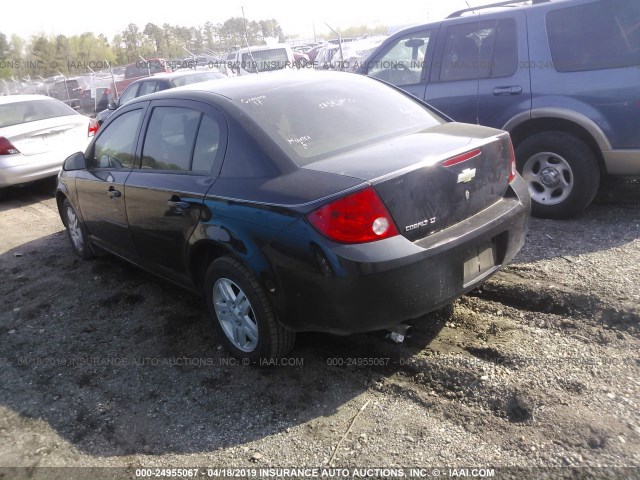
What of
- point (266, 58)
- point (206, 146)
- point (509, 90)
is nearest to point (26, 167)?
point (206, 146)

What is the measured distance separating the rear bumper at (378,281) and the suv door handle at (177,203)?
0.89m

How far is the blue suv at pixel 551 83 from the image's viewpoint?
4629 mm

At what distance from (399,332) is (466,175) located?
0.97 meters

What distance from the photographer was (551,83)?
16.3 ft

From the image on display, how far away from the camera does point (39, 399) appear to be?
3350 millimetres

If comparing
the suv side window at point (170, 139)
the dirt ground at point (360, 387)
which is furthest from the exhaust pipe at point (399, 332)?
the suv side window at point (170, 139)

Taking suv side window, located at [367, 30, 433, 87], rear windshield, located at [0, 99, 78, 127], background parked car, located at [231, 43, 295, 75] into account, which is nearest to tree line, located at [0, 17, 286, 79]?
background parked car, located at [231, 43, 295, 75]

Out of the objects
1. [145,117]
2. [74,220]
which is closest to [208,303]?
[145,117]

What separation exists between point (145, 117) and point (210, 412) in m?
2.28

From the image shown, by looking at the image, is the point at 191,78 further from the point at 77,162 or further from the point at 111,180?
the point at 111,180

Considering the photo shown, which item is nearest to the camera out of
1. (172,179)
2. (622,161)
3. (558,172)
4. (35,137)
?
(172,179)

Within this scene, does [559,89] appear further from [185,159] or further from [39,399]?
[39,399]

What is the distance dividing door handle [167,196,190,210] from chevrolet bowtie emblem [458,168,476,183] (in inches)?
65.6

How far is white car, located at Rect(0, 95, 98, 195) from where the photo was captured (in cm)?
827
